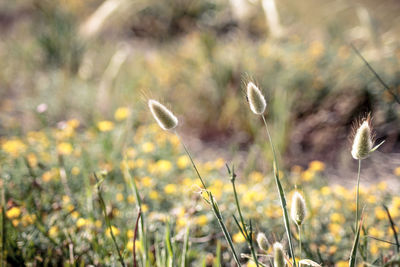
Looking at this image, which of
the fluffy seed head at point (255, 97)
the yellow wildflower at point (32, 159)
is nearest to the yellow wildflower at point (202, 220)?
the fluffy seed head at point (255, 97)

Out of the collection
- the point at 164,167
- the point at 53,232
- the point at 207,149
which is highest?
the point at 207,149

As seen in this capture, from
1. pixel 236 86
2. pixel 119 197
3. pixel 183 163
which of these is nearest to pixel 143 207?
pixel 119 197

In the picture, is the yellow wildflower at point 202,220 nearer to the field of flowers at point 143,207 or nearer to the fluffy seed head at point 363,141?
the field of flowers at point 143,207

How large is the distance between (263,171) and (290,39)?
2.15 m

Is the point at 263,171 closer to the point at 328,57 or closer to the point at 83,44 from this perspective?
the point at 328,57

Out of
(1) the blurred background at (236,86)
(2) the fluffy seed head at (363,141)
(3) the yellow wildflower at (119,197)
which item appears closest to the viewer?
(2) the fluffy seed head at (363,141)

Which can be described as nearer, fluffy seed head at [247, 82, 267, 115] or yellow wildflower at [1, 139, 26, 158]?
fluffy seed head at [247, 82, 267, 115]

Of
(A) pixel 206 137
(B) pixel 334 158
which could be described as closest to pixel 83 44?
(A) pixel 206 137

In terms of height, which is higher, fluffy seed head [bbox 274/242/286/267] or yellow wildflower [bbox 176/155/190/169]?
yellow wildflower [bbox 176/155/190/169]

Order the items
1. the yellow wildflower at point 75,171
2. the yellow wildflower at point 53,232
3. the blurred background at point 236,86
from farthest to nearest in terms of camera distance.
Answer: the blurred background at point 236,86 → the yellow wildflower at point 75,171 → the yellow wildflower at point 53,232

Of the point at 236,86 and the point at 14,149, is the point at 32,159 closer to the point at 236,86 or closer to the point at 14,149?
the point at 14,149

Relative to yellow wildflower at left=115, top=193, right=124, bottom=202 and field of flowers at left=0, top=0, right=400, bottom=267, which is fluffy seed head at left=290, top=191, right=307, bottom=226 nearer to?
field of flowers at left=0, top=0, right=400, bottom=267

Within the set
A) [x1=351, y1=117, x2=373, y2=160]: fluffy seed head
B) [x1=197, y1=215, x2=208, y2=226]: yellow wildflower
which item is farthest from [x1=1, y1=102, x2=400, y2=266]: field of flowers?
[x1=351, y1=117, x2=373, y2=160]: fluffy seed head

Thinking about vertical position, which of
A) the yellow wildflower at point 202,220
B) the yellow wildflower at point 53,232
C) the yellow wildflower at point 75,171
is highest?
the yellow wildflower at point 75,171
